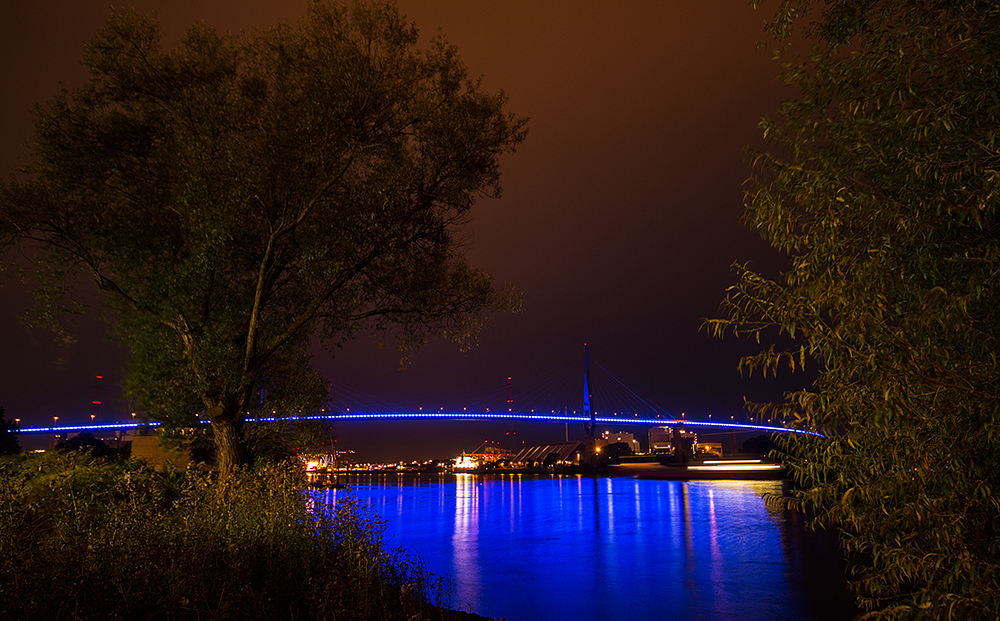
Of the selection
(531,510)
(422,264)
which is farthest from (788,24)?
(531,510)

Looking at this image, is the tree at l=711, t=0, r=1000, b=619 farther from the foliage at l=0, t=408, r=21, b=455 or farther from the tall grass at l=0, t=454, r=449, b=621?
the foliage at l=0, t=408, r=21, b=455

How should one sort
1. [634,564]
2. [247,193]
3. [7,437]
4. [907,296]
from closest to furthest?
[907,296] < [247,193] < [634,564] < [7,437]

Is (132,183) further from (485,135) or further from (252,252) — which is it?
(485,135)

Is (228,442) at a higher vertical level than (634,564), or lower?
higher

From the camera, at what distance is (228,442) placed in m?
10.7

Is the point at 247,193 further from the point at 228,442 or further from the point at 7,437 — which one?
the point at 7,437

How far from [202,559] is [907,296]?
6916mm

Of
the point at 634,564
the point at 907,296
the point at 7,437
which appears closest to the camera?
the point at 907,296

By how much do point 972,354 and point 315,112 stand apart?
9809 millimetres

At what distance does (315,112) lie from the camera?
412 inches

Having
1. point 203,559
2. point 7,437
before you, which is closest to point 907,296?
point 203,559

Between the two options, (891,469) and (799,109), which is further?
(799,109)

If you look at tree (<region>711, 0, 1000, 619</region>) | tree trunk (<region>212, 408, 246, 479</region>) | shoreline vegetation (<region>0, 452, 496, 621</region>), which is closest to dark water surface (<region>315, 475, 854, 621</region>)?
shoreline vegetation (<region>0, 452, 496, 621</region>)

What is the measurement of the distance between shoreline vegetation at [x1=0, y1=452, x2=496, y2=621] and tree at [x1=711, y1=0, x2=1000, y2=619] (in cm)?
424
